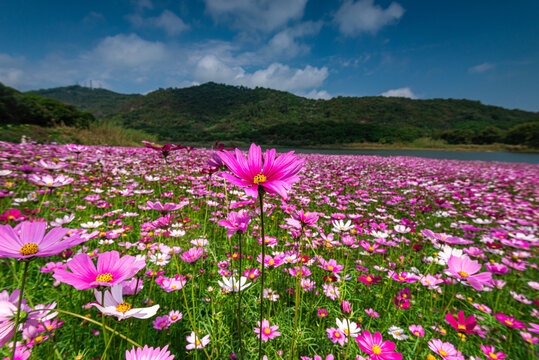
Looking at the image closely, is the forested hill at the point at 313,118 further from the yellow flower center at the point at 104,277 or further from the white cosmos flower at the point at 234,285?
the yellow flower center at the point at 104,277

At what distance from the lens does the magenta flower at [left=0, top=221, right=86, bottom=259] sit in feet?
1.61

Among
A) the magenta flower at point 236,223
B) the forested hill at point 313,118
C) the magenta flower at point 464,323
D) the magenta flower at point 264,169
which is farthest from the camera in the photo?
the forested hill at point 313,118

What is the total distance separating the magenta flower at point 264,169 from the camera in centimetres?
60

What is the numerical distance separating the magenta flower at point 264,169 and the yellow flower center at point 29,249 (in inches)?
19.6

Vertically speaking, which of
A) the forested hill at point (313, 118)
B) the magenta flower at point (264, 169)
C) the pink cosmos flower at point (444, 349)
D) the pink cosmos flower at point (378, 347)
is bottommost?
the pink cosmos flower at point (444, 349)

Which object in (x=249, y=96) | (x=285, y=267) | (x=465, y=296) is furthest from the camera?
(x=249, y=96)

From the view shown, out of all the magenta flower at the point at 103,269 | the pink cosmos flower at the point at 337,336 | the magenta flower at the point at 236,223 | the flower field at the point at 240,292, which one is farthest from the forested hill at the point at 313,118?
the magenta flower at the point at 103,269

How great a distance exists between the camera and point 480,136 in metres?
33.6

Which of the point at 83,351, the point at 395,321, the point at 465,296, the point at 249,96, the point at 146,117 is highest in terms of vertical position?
the point at 249,96

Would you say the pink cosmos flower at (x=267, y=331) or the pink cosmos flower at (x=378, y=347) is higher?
the pink cosmos flower at (x=378, y=347)

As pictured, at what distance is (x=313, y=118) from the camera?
159ft

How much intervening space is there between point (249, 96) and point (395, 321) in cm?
8104

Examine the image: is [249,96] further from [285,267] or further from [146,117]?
[285,267]

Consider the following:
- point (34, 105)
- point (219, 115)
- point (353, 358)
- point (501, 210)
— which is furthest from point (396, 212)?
point (219, 115)
